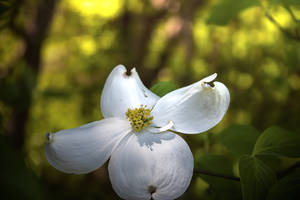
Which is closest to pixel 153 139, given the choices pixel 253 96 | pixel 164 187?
pixel 164 187

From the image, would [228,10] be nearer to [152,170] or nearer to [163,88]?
[163,88]

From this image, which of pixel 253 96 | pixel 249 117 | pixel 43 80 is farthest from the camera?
pixel 43 80

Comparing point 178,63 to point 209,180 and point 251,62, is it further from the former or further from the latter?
point 209,180

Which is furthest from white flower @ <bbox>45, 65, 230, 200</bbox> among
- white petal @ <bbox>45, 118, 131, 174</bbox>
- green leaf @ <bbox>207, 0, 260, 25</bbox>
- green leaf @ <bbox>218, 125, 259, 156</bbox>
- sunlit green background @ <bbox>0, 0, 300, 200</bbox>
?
sunlit green background @ <bbox>0, 0, 300, 200</bbox>

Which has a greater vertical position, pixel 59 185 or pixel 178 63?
pixel 178 63

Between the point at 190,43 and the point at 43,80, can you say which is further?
the point at 43,80

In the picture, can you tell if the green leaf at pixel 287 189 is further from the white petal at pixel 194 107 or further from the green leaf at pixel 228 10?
the green leaf at pixel 228 10
